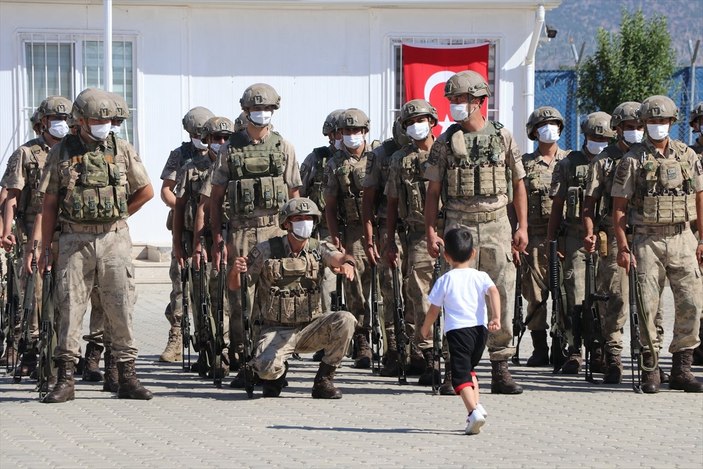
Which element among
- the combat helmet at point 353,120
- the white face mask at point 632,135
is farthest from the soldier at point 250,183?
the white face mask at point 632,135

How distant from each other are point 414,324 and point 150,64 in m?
9.78

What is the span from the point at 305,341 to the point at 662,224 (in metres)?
2.96

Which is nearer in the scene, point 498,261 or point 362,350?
point 498,261

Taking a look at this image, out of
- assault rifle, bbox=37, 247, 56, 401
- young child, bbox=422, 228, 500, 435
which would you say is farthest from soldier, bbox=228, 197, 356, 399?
young child, bbox=422, 228, 500, 435

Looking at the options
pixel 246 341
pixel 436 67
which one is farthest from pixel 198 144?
pixel 436 67

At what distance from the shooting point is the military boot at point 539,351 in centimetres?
1448

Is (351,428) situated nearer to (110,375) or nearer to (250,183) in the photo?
(110,375)

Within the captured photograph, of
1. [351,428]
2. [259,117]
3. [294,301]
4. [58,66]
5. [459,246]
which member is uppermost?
[58,66]

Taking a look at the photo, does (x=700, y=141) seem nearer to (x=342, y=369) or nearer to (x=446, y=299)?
(x=342, y=369)

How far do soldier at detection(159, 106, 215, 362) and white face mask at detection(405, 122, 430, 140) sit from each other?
229 cm

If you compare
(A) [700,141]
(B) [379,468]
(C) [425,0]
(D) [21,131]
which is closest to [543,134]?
(A) [700,141]

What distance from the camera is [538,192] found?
14.4 meters

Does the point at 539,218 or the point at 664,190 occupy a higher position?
the point at 664,190

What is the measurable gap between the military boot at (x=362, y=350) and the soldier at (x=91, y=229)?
2.84 meters
